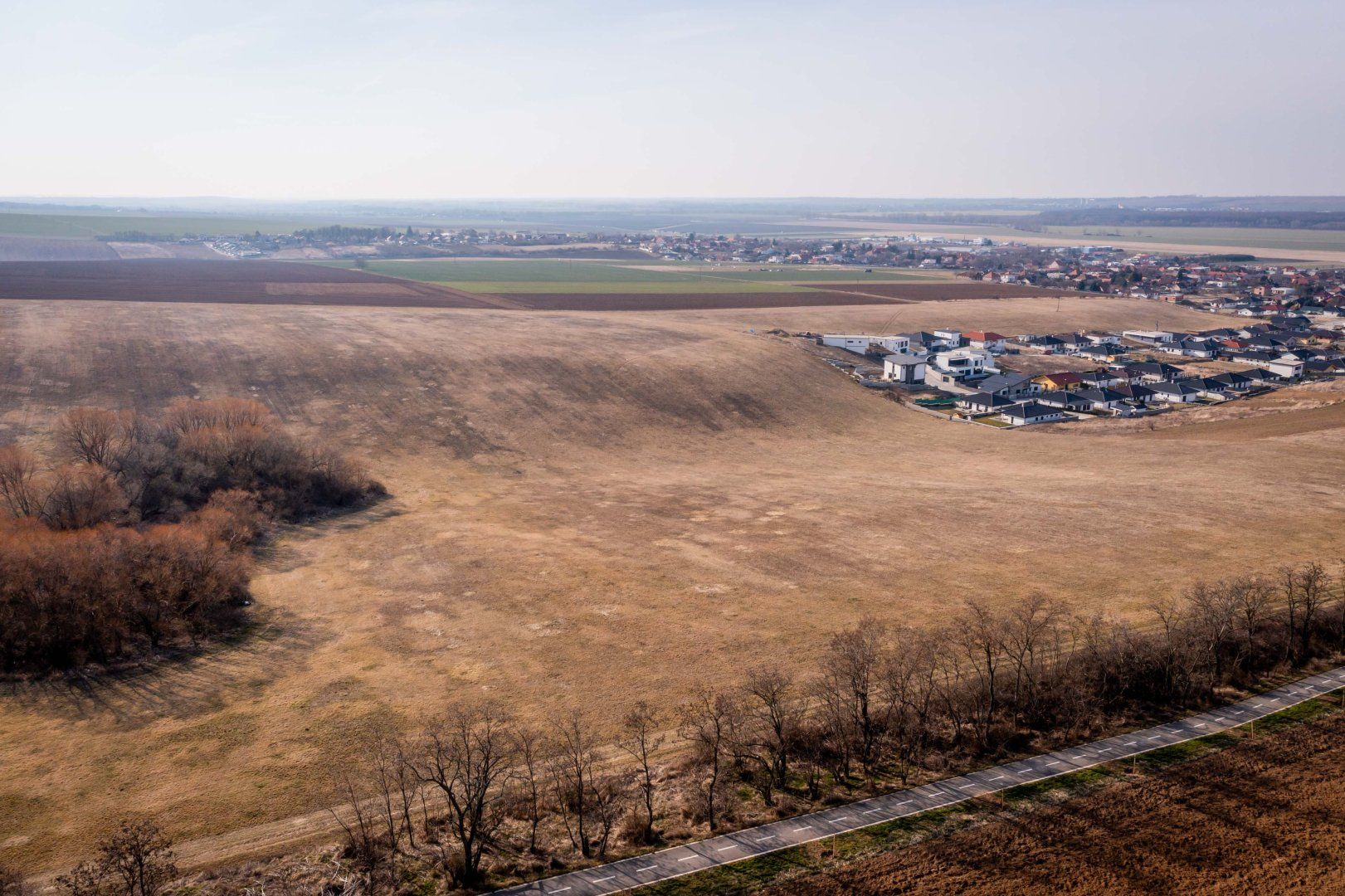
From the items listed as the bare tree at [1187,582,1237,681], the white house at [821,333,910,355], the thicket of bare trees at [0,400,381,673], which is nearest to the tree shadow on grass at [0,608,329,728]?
the thicket of bare trees at [0,400,381,673]

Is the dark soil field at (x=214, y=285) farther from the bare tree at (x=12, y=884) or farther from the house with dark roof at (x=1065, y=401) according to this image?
the bare tree at (x=12, y=884)

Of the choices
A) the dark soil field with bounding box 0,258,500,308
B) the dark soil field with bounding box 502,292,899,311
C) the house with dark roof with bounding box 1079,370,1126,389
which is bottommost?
the house with dark roof with bounding box 1079,370,1126,389

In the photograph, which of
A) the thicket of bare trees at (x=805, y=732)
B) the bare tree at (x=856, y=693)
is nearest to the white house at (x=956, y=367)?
the thicket of bare trees at (x=805, y=732)

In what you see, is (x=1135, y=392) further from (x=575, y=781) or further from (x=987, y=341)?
(x=575, y=781)

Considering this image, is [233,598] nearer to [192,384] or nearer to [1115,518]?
[192,384]

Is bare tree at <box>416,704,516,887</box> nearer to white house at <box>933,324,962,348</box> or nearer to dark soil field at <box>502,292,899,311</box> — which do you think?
white house at <box>933,324,962,348</box>

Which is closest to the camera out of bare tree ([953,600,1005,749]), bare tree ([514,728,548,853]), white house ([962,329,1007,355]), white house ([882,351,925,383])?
bare tree ([514,728,548,853])
